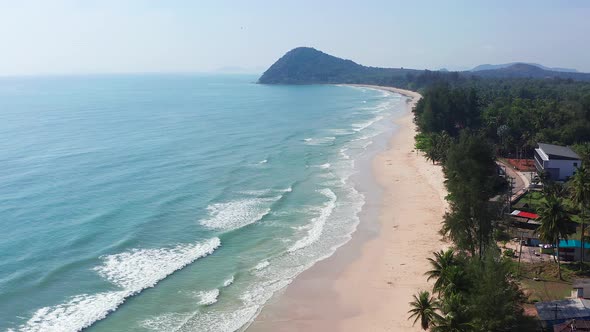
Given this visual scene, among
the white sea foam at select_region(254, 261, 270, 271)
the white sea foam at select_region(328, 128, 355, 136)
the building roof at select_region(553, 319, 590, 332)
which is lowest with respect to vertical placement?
the white sea foam at select_region(254, 261, 270, 271)

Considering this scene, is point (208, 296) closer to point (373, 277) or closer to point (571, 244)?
point (373, 277)

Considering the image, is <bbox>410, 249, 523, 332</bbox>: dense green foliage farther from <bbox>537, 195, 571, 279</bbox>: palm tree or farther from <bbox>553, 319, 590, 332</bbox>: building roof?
<bbox>537, 195, 571, 279</bbox>: palm tree

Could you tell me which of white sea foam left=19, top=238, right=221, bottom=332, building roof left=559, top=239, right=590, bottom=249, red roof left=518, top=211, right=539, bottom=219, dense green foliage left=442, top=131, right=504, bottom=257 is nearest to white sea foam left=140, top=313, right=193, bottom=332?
white sea foam left=19, top=238, right=221, bottom=332

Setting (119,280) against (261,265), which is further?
(261,265)

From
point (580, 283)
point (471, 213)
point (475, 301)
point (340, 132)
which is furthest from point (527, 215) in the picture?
point (340, 132)

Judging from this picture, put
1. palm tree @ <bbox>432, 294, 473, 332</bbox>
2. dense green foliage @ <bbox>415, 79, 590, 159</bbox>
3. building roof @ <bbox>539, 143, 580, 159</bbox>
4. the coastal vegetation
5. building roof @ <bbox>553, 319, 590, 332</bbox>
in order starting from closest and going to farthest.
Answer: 1. palm tree @ <bbox>432, 294, 473, 332</bbox>
2. the coastal vegetation
3. building roof @ <bbox>553, 319, 590, 332</bbox>
4. building roof @ <bbox>539, 143, 580, 159</bbox>
5. dense green foliage @ <bbox>415, 79, 590, 159</bbox>

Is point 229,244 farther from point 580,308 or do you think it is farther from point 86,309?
point 580,308

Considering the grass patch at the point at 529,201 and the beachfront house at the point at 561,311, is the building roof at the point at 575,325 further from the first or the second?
the grass patch at the point at 529,201
